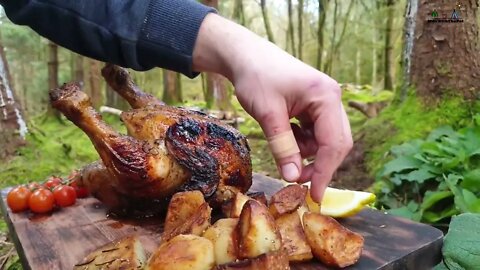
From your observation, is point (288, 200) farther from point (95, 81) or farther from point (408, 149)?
point (95, 81)

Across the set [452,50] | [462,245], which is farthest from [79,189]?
[452,50]

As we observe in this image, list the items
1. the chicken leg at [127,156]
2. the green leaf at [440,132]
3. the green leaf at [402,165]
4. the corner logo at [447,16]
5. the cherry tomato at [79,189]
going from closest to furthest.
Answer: the chicken leg at [127,156] < the cherry tomato at [79,189] < the green leaf at [402,165] < the green leaf at [440,132] < the corner logo at [447,16]

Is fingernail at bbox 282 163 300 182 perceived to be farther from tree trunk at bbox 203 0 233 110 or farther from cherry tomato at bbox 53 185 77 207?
tree trunk at bbox 203 0 233 110

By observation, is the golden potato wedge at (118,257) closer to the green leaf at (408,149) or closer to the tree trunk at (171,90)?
the green leaf at (408,149)

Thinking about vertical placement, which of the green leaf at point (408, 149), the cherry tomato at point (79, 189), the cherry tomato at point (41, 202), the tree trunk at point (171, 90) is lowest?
the tree trunk at point (171, 90)

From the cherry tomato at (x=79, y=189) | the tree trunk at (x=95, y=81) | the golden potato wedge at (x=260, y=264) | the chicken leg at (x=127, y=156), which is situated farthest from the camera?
the tree trunk at (x=95, y=81)

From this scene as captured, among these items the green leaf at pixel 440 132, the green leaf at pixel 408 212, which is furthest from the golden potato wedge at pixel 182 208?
the green leaf at pixel 440 132
